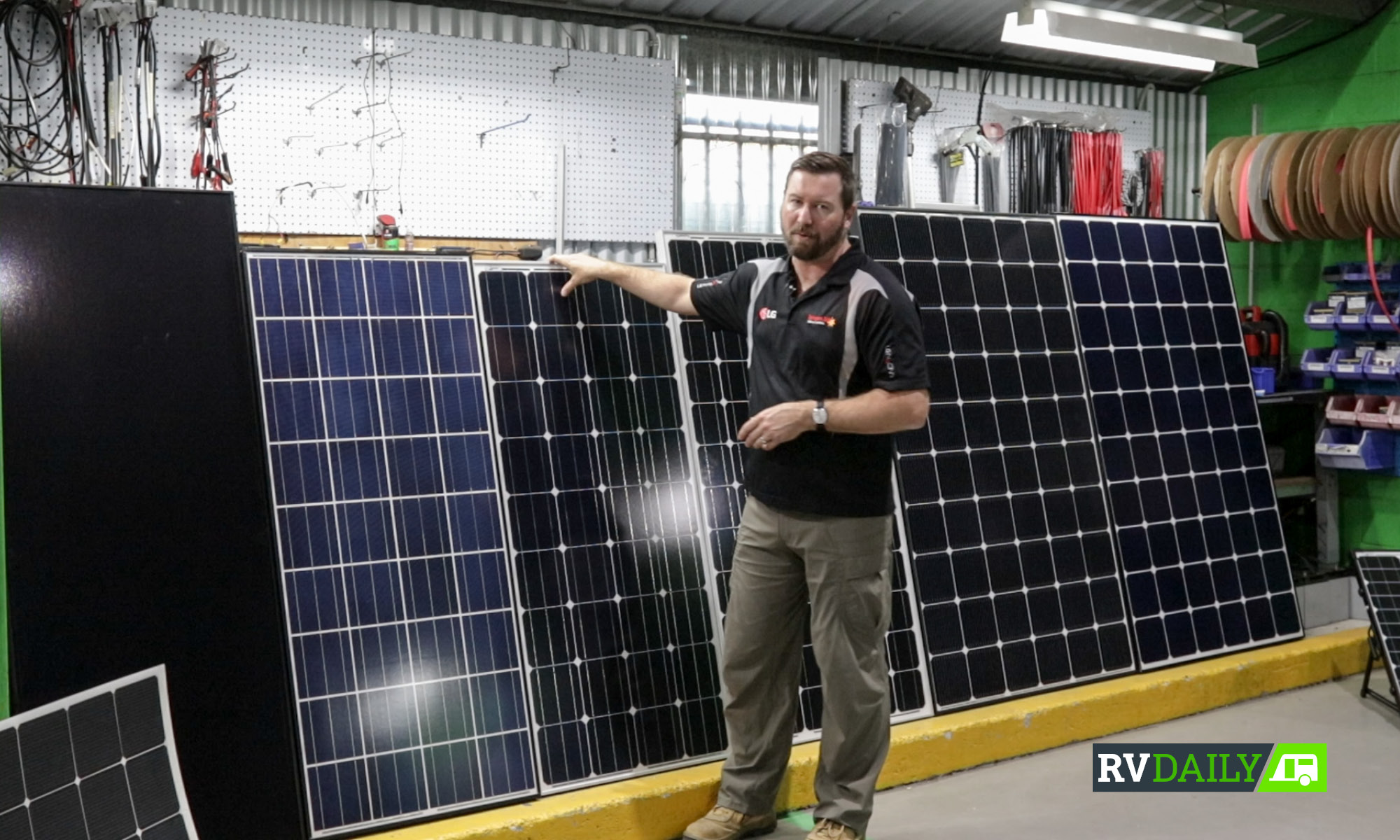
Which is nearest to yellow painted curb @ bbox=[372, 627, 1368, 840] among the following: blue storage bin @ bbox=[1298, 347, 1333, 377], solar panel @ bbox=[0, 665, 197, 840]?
solar panel @ bbox=[0, 665, 197, 840]

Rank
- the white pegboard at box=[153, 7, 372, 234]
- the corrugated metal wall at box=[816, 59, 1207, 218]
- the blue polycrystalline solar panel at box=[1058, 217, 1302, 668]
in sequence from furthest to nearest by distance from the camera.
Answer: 1. the corrugated metal wall at box=[816, 59, 1207, 218]
2. the white pegboard at box=[153, 7, 372, 234]
3. the blue polycrystalline solar panel at box=[1058, 217, 1302, 668]

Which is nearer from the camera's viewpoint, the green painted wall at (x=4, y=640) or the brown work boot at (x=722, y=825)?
the green painted wall at (x=4, y=640)

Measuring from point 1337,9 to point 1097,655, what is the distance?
4.38 metres

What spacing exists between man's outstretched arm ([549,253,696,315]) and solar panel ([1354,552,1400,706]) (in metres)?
3.46

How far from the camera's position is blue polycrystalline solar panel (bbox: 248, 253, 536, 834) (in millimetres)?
3641

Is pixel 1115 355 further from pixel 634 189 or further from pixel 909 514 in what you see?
pixel 634 189

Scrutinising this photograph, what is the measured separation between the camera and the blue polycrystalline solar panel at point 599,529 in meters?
3.99

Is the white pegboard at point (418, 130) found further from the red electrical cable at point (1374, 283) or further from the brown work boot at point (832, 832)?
the brown work boot at point (832, 832)

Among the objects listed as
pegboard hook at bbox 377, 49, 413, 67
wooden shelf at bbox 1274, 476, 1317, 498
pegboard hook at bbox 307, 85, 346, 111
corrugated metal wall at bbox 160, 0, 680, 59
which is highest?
corrugated metal wall at bbox 160, 0, 680, 59

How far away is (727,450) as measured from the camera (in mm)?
4434

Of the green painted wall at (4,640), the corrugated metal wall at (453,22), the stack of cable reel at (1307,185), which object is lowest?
the green painted wall at (4,640)

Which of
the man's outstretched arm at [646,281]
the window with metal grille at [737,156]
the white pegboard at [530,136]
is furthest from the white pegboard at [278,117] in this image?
the man's outstretched arm at [646,281]

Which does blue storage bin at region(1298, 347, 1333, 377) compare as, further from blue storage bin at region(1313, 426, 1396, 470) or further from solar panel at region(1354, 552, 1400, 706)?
solar panel at region(1354, 552, 1400, 706)

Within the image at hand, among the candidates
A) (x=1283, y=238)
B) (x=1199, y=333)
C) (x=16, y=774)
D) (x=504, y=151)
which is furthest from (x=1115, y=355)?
(x=16, y=774)
